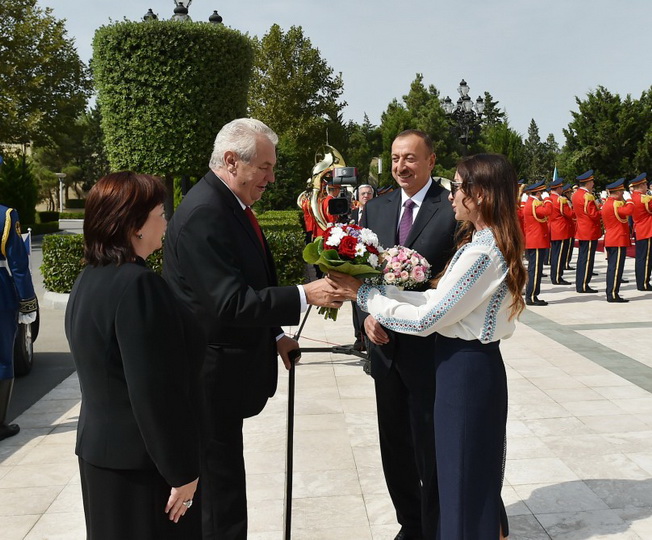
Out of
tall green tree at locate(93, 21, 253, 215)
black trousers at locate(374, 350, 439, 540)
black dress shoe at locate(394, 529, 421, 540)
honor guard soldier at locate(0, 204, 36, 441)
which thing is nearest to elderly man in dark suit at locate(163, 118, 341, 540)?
black trousers at locate(374, 350, 439, 540)

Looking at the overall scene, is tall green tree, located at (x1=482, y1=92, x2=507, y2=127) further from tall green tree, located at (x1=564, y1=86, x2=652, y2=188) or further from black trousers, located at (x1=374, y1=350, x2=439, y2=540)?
black trousers, located at (x1=374, y1=350, x2=439, y2=540)

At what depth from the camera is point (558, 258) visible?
592 inches

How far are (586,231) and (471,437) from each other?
12.2 m

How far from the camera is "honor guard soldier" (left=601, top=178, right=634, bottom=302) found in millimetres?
12180

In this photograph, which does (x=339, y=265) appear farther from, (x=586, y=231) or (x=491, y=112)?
(x=491, y=112)

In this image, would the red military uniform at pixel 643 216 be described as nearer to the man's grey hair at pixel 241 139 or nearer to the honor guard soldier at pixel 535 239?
the honor guard soldier at pixel 535 239

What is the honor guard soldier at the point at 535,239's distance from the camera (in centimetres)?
1220

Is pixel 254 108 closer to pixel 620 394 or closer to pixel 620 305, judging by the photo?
pixel 620 305

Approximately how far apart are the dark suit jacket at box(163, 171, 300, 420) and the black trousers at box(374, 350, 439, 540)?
29.6 inches

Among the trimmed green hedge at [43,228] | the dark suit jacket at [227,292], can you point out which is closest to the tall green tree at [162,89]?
the dark suit jacket at [227,292]

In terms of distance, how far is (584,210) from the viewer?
14219 millimetres

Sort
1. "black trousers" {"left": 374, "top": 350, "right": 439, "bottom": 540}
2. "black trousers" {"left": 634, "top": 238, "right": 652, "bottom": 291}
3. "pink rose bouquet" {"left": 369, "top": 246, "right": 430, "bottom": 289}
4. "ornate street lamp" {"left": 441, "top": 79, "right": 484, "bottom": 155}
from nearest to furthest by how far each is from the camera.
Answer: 1. "pink rose bouquet" {"left": 369, "top": 246, "right": 430, "bottom": 289}
2. "black trousers" {"left": 374, "top": 350, "right": 439, "bottom": 540}
3. "black trousers" {"left": 634, "top": 238, "right": 652, "bottom": 291}
4. "ornate street lamp" {"left": 441, "top": 79, "right": 484, "bottom": 155}

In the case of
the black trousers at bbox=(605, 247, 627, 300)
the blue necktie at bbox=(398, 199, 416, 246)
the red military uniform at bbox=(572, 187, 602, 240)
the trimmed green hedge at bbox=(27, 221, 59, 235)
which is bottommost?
the trimmed green hedge at bbox=(27, 221, 59, 235)

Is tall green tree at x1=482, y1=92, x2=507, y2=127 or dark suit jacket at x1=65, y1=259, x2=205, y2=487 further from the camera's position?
tall green tree at x1=482, y1=92, x2=507, y2=127
